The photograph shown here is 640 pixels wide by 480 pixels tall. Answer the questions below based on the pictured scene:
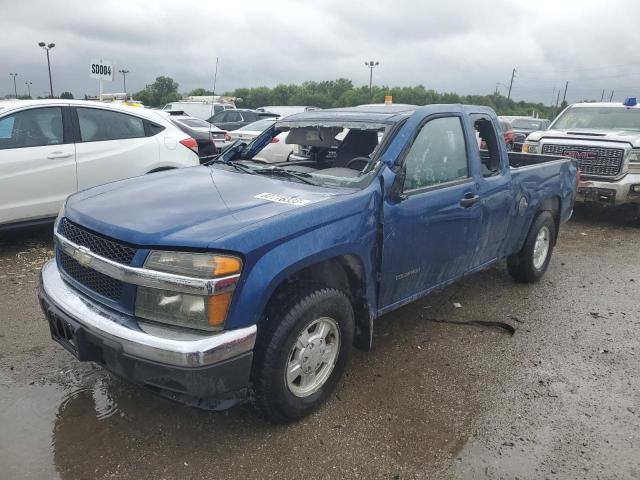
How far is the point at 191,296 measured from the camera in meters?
2.34

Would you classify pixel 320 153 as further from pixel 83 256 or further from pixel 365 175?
pixel 83 256

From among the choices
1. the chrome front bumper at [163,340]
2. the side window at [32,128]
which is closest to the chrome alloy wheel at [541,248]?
the chrome front bumper at [163,340]

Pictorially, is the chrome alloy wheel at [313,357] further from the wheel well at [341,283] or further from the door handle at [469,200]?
the door handle at [469,200]

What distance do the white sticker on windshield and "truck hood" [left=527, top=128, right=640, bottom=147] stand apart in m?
7.04

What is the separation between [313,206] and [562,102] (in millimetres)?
82280

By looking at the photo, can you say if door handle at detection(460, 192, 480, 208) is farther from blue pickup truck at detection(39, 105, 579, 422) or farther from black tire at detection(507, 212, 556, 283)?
black tire at detection(507, 212, 556, 283)

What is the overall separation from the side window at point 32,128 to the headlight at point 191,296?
3922mm

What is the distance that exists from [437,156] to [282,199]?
131cm

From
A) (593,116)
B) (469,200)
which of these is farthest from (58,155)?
(593,116)

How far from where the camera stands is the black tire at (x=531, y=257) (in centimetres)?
496

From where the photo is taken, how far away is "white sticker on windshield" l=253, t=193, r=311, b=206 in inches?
111

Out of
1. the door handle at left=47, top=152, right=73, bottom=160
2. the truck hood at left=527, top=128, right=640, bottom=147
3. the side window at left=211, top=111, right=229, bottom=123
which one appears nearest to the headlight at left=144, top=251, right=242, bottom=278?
the door handle at left=47, top=152, right=73, bottom=160

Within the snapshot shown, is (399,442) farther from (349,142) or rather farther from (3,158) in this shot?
(3,158)

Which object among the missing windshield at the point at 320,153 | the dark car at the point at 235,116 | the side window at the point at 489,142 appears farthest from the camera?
the dark car at the point at 235,116
